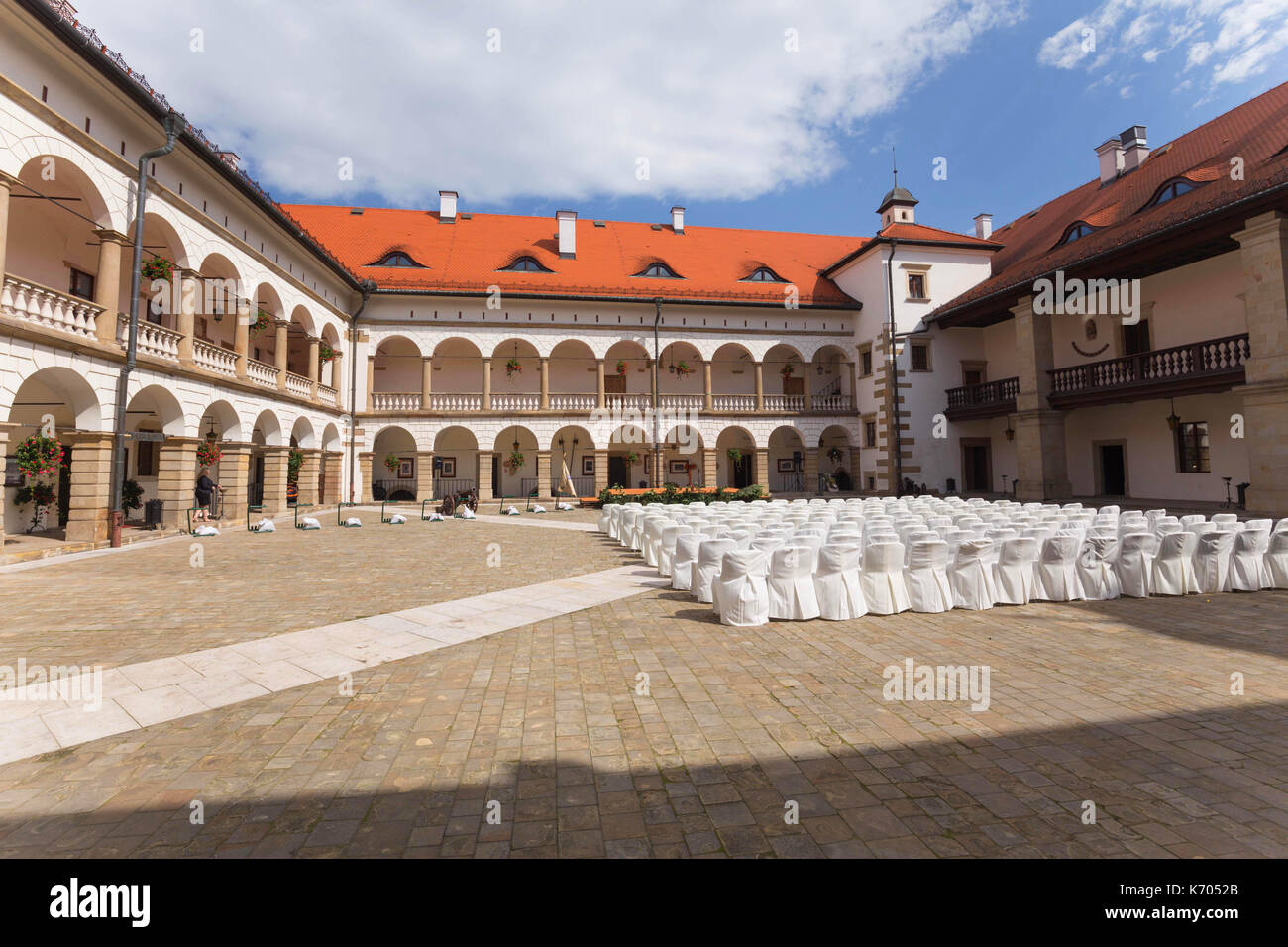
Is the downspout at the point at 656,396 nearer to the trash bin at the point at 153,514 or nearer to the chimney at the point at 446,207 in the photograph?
the chimney at the point at 446,207

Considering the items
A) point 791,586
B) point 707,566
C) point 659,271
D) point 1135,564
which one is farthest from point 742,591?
point 659,271

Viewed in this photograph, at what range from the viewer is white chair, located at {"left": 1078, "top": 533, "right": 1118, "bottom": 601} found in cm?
778

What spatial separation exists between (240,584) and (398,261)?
78.8 ft

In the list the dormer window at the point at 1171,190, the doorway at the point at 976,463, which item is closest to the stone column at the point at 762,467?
the doorway at the point at 976,463

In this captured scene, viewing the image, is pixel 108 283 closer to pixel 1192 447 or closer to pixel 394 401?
pixel 394 401

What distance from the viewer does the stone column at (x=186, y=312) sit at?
1565 cm

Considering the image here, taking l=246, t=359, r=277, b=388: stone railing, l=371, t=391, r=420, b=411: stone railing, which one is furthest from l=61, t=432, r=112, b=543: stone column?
l=371, t=391, r=420, b=411: stone railing

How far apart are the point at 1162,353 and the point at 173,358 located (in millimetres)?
28045

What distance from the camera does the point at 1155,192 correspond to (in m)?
19.1

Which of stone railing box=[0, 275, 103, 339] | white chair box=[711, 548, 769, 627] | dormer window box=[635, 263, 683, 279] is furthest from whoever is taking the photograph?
dormer window box=[635, 263, 683, 279]

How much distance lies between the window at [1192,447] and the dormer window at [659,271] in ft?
71.1

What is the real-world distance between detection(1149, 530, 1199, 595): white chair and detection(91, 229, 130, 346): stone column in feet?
65.3

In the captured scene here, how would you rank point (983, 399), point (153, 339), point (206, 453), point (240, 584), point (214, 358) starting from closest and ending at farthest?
1. point (240, 584)
2. point (153, 339)
3. point (206, 453)
4. point (214, 358)
5. point (983, 399)

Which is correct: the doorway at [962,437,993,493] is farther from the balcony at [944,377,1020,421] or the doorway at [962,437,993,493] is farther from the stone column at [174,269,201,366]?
the stone column at [174,269,201,366]
